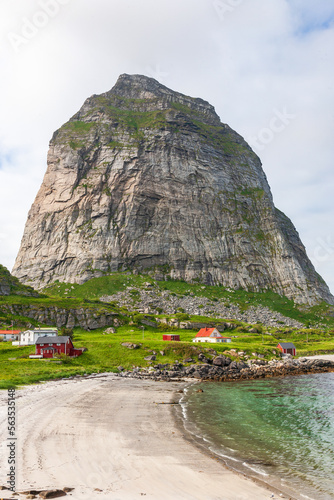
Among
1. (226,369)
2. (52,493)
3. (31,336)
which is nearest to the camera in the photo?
(52,493)

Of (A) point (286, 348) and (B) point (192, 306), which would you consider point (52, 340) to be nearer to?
(A) point (286, 348)

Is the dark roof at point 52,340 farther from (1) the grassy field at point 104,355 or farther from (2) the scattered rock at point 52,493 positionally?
(2) the scattered rock at point 52,493

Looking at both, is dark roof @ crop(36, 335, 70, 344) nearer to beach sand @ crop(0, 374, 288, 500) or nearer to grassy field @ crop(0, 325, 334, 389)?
grassy field @ crop(0, 325, 334, 389)

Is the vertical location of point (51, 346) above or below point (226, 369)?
above

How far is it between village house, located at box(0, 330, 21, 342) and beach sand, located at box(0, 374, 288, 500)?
2190 inches

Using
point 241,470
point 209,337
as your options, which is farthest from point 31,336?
point 241,470

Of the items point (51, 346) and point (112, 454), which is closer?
point (112, 454)

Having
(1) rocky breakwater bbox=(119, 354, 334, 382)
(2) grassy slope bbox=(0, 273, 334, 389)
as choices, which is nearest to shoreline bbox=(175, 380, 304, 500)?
(2) grassy slope bbox=(0, 273, 334, 389)

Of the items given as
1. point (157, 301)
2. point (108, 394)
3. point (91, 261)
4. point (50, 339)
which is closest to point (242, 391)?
point (108, 394)

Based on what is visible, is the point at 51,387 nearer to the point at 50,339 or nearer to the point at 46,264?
the point at 50,339

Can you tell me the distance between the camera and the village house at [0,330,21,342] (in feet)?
282

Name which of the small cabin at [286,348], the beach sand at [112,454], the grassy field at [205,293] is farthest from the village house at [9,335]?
the small cabin at [286,348]

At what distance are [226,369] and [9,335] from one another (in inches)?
2225

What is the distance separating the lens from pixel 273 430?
29.1m
